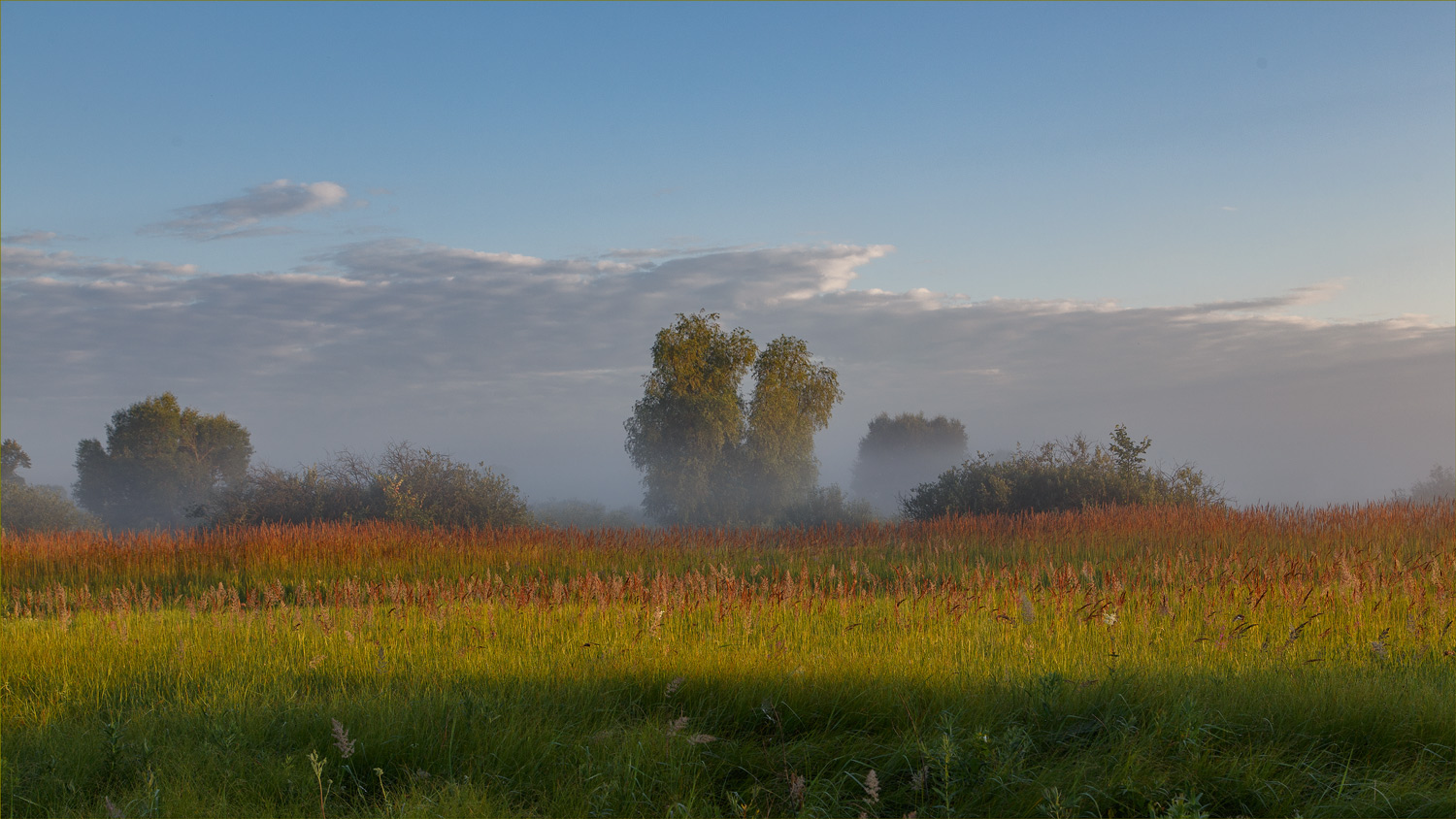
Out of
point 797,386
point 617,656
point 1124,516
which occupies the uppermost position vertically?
point 797,386

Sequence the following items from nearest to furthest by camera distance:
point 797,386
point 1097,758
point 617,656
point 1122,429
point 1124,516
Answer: point 1097,758 → point 617,656 → point 1124,516 → point 1122,429 → point 797,386

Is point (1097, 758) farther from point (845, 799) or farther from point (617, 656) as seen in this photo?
point (617, 656)

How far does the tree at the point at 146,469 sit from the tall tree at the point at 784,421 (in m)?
30.5

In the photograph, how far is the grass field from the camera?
4148 millimetres

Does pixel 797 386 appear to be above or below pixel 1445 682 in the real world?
above

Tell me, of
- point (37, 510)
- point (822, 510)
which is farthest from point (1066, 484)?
point (37, 510)

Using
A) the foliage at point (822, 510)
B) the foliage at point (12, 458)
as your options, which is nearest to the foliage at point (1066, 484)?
the foliage at point (822, 510)

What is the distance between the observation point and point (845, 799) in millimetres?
4207

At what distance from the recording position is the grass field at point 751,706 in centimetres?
415

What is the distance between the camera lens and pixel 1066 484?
2394 cm

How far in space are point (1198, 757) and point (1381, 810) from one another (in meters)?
0.78

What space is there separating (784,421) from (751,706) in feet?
102

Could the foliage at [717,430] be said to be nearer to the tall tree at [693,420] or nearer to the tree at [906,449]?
the tall tree at [693,420]

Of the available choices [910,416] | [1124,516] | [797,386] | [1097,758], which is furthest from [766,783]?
[910,416]
